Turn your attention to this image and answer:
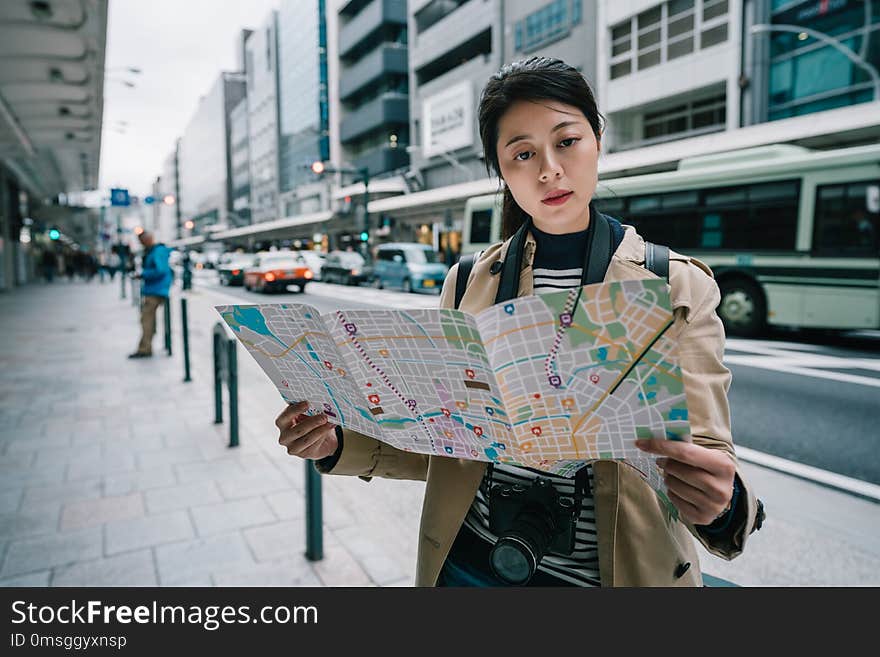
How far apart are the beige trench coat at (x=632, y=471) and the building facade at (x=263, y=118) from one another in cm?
7841

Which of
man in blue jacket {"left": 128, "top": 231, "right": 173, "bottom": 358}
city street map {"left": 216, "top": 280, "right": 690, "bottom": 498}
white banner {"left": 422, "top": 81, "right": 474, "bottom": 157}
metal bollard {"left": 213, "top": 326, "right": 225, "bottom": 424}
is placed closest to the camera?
city street map {"left": 216, "top": 280, "right": 690, "bottom": 498}

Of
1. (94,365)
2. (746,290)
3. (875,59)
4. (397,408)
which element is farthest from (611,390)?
(875,59)

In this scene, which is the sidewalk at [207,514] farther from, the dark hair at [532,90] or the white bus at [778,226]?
the white bus at [778,226]

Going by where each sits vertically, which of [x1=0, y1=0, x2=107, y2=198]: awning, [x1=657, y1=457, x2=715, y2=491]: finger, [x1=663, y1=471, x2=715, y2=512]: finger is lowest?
[x1=663, y1=471, x2=715, y2=512]: finger

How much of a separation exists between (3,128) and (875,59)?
22151mm

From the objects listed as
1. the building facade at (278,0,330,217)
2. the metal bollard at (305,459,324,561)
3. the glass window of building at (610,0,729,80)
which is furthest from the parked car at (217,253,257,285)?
the building facade at (278,0,330,217)

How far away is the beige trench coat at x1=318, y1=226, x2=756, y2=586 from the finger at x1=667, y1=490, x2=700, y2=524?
0.09 metres

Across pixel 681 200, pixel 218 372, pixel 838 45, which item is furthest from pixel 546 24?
pixel 218 372

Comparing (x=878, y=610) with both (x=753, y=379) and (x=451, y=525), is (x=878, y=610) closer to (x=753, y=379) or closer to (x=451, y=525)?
(x=451, y=525)

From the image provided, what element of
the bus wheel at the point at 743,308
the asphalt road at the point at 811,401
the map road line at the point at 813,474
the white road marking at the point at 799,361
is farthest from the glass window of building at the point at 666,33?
the map road line at the point at 813,474

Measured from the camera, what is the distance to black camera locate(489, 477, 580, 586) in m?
1.06

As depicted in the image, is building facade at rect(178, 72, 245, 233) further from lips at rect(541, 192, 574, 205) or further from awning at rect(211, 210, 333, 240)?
lips at rect(541, 192, 574, 205)

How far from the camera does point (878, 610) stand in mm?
944

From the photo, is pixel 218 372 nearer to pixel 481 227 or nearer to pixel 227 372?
pixel 227 372
